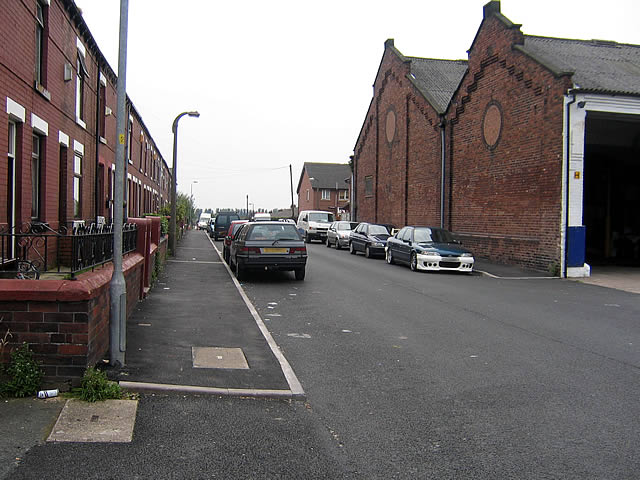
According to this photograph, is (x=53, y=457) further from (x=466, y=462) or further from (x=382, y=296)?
(x=382, y=296)

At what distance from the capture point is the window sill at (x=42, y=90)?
9.73 meters

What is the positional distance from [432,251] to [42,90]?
40.2ft

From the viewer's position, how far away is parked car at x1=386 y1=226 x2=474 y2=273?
1825cm

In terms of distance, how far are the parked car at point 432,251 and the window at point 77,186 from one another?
33.8ft

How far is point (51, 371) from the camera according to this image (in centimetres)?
501

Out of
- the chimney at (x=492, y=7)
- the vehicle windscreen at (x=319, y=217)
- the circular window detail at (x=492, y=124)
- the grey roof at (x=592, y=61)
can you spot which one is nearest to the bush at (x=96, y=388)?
the grey roof at (x=592, y=61)

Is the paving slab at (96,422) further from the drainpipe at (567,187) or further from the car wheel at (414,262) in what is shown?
the drainpipe at (567,187)

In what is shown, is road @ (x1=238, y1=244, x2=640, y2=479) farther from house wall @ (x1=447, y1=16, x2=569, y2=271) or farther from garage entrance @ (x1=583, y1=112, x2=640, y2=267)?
garage entrance @ (x1=583, y1=112, x2=640, y2=267)

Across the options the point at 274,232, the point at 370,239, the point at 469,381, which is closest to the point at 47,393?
the point at 469,381

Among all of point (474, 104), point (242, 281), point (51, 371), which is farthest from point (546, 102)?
point (51, 371)

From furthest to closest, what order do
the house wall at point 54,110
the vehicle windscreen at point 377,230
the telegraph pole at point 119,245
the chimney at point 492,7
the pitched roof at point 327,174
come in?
the pitched roof at point 327,174 < the vehicle windscreen at point 377,230 < the chimney at point 492,7 < the house wall at point 54,110 < the telegraph pole at point 119,245

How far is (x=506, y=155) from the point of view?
20.5m

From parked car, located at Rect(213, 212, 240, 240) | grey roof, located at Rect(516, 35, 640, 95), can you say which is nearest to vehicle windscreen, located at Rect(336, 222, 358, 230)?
parked car, located at Rect(213, 212, 240, 240)

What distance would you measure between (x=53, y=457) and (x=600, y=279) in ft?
55.2
